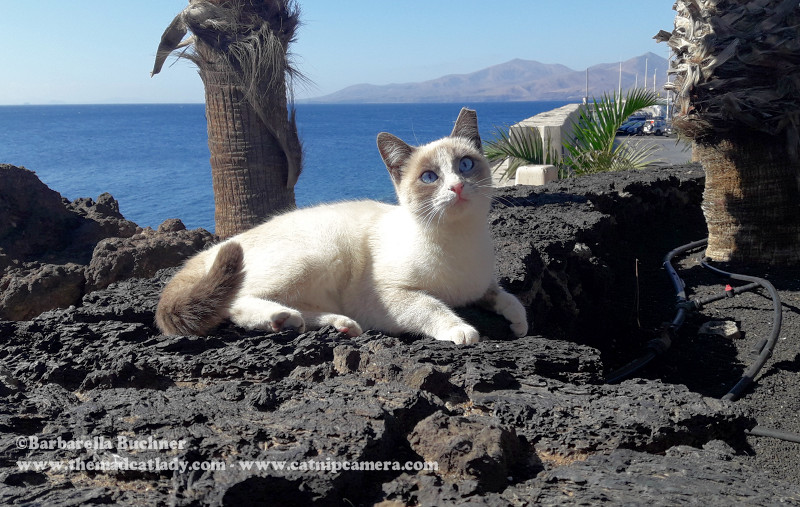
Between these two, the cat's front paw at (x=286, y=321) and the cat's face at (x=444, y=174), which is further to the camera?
the cat's face at (x=444, y=174)

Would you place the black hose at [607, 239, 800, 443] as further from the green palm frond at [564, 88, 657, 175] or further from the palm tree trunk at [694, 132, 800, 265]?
the green palm frond at [564, 88, 657, 175]

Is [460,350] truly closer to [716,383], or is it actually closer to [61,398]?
[61,398]

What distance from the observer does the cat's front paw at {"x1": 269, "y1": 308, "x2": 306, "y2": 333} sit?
8.75 feet

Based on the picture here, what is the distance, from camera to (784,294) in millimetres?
5016

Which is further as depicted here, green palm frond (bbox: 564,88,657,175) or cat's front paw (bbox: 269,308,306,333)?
green palm frond (bbox: 564,88,657,175)

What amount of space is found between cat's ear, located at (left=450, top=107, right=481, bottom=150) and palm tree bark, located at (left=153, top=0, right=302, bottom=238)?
2.56 meters

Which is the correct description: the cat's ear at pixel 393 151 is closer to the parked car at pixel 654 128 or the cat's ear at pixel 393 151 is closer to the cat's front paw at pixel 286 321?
the cat's front paw at pixel 286 321

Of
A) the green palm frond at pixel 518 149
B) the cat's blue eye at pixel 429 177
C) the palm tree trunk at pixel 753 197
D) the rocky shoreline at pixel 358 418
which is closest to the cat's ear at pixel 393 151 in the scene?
the cat's blue eye at pixel 429 177

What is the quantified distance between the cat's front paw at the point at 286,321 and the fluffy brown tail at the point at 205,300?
0.77 ft

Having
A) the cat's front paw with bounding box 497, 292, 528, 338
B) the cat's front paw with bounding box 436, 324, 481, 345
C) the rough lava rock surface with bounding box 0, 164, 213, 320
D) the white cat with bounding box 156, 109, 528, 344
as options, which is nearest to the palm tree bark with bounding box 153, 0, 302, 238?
the rough lava rock surface with bounding box 0, 164, 213, 320

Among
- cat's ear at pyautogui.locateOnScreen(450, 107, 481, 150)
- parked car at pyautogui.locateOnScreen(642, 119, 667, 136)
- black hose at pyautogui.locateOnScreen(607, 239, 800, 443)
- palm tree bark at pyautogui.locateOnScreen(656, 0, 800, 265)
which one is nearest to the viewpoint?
cat's ear at pyautogui.locateOnScreen(450, 107, 481, 150)

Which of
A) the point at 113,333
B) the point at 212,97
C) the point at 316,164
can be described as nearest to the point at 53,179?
the point at 316,164

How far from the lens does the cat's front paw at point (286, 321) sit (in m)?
2.67

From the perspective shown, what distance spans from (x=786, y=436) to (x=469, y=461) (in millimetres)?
2377
